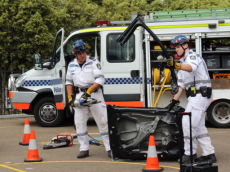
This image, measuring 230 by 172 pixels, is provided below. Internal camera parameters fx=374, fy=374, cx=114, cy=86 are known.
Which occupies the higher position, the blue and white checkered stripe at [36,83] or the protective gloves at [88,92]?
the blue and white checkered stripe at [36,83]

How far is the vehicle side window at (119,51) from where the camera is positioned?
31.6 feet

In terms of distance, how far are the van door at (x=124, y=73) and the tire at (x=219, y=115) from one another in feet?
5.89

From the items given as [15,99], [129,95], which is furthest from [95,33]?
[15,99]

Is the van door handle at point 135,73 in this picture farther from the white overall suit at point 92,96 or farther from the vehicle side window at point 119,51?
the white overall suit at point 92,96

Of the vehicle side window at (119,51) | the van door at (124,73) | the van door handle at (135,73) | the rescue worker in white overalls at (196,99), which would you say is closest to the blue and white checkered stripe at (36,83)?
the van door at (124,73)

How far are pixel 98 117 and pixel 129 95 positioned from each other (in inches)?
133

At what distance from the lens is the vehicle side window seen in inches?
379

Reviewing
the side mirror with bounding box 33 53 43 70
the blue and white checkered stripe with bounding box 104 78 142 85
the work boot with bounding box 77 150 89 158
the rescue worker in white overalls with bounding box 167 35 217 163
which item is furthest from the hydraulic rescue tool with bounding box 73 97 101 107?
the side mirror with bounding box 33 53 43 70

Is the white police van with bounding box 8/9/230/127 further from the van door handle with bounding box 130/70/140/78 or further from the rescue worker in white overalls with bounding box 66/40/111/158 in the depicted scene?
the rescue worker in white overalls with bounding box 66/40/111/158

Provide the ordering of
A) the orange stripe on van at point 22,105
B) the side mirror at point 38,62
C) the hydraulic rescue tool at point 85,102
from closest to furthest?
the hydraulic rescue tool at point 85,102
the side mirror at point 38,62
the orange stripe on van at point 22,105

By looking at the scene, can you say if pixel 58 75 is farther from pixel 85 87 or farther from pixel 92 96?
pixel 92 96

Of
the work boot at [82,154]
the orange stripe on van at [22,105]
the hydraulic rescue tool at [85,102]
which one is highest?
the hydraulic rescue tool at [85,102]

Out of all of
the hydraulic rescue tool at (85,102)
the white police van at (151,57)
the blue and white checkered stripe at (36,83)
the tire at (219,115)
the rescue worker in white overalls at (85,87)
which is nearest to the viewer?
the hydraulic rescue tool at (85,102)

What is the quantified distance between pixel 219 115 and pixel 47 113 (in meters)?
4.63
